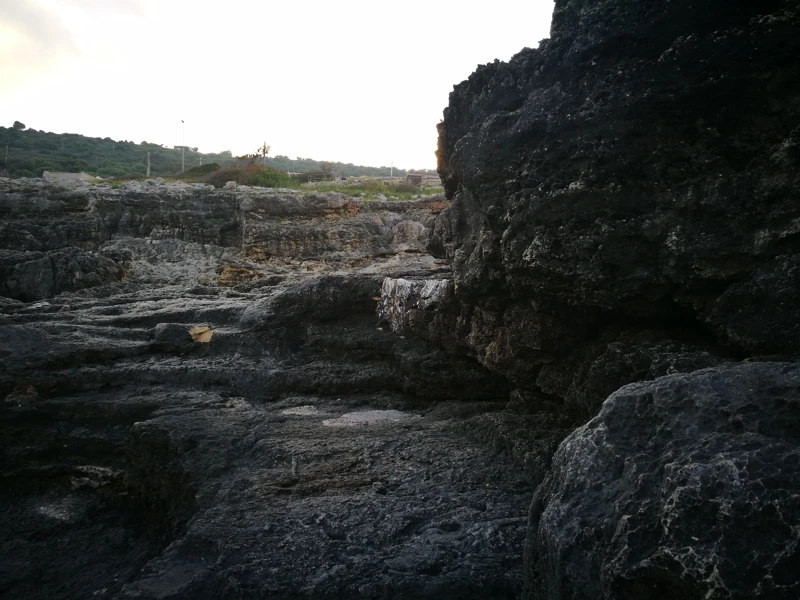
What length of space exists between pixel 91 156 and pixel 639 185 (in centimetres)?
6483

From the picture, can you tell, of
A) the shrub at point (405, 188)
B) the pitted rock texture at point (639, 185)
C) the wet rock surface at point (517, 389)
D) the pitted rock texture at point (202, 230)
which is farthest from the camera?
the shrub at point (405, 188)

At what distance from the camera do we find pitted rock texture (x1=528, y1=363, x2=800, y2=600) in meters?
1.72

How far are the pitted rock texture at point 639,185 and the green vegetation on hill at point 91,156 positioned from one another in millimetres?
37687

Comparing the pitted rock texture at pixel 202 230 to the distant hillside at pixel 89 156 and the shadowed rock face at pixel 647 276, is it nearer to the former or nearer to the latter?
the shadowed rock face at pixel 647 276

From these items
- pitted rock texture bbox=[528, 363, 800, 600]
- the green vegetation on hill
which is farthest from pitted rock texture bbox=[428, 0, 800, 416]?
the green vegetation on hill

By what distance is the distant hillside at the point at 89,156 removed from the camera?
148 ft

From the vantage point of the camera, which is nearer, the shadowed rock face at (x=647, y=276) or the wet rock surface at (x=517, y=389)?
the shadowed rock face at (x=647, y=276)

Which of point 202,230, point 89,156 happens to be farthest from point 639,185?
point 89,156

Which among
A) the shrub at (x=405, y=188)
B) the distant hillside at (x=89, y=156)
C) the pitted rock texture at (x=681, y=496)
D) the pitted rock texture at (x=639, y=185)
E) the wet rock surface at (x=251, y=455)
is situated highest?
the distant hillside at (x=89, y=156)

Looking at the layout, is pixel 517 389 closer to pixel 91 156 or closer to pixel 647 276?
pixel 647 276

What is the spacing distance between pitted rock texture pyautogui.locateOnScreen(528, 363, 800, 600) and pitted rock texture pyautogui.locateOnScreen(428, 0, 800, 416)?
67 centimetres

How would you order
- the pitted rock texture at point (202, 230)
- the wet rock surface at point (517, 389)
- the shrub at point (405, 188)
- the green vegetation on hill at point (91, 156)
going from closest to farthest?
the wet rock surface at point (517, 389) < the pitted rock texture at point (202, 230) < the shrub at point (405, 188) < the green vegetation on hill at point (91, 156)

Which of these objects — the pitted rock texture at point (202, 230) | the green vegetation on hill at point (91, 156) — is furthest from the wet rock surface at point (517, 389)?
the green vegetation on hill at point (91, 156)

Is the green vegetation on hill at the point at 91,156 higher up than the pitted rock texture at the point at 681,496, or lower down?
higher up
